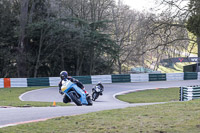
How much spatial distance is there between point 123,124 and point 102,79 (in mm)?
23502

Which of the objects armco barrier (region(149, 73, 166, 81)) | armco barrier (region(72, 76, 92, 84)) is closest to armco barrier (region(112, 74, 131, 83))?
armco barrier (region(149, 73, 166, 81))

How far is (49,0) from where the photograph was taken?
34750 mm

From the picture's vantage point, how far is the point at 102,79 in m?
30.3

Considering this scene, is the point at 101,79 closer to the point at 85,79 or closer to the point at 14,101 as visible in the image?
the point at 85,79

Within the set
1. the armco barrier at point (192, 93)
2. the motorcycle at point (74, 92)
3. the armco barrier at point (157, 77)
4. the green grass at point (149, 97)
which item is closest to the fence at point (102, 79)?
the armco barrier at point (157, 77)

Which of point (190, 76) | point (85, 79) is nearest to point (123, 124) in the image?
point (85, 79)

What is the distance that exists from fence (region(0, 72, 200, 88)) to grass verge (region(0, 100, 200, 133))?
20.9 metres

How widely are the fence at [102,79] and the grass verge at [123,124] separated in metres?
20.9

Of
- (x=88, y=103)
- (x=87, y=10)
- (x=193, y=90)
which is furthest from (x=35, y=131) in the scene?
(x=87, y=10)

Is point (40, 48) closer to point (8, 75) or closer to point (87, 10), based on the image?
point (8, 75)

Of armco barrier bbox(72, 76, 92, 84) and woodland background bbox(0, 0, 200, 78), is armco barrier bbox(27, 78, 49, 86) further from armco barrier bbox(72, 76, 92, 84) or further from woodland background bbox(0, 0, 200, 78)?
woodland background bbox(0, 0, 200, 78)

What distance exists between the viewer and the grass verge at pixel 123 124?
629cm

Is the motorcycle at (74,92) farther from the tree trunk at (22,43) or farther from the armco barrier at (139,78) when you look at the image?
the tree trunk at (22,43)

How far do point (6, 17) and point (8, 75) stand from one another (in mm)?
6697
